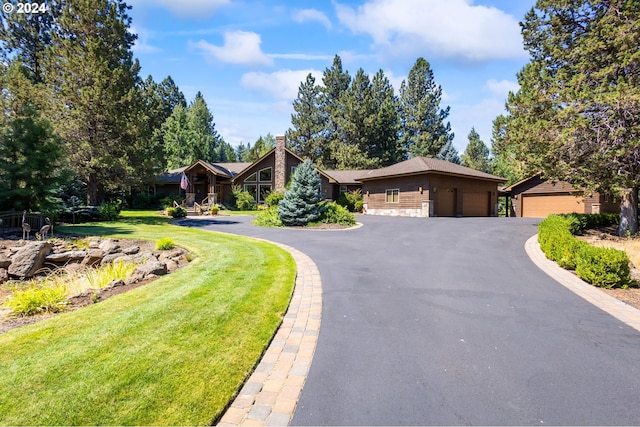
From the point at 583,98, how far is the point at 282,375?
1483 cm

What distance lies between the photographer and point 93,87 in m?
17.9

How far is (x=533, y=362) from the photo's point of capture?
338 centimetres

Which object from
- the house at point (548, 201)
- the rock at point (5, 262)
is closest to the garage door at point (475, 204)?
the house at point (548, 201)

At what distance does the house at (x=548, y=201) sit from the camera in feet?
72.3

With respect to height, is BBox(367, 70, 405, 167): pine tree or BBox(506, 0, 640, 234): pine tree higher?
BBox(367, 70, 405, 167): pine tree

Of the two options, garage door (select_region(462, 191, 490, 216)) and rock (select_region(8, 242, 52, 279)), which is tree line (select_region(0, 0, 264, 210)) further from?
garage door (select_region(462, 191, 490, 216))

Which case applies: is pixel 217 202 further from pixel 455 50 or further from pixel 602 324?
pixel 602 324

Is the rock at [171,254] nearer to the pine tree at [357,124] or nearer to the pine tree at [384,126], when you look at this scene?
the pine tree at [357,124]

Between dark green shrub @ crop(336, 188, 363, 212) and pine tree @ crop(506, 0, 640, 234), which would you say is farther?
dark green shrub @ crop(336, 188, 363, 212)

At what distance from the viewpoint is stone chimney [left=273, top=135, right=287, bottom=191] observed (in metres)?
30.5

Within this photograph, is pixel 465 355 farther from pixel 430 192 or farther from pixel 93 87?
pixel 93 87

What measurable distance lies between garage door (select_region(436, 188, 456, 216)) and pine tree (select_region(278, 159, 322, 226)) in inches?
399

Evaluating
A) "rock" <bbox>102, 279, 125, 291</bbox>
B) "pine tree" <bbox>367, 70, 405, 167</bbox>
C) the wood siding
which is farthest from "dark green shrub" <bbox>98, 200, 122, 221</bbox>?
"pine tree" <bbox>367, 70, 405, 167</bbox>

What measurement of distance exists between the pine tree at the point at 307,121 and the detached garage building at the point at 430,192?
20.7 meters
